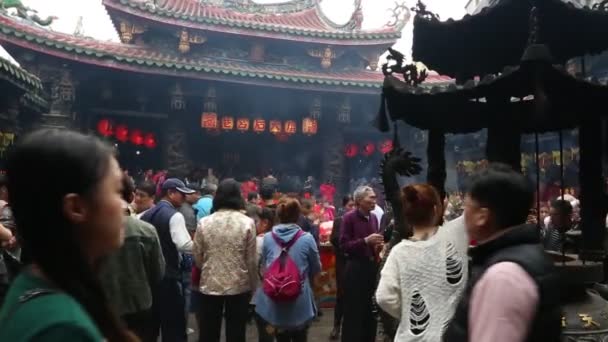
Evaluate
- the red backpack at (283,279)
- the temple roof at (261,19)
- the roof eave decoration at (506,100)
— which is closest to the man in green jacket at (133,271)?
the red backpack at (283,279)

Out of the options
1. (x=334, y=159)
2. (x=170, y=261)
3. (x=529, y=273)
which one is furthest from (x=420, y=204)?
(x=334, y=159)

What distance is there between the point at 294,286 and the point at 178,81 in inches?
355

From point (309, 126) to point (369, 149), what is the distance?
2173 millimetres

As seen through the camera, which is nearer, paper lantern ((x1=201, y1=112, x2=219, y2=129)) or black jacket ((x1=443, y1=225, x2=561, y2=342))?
black jacket ((x1=443, y1=225, x2=561, y2=342))

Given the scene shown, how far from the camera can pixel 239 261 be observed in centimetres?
482

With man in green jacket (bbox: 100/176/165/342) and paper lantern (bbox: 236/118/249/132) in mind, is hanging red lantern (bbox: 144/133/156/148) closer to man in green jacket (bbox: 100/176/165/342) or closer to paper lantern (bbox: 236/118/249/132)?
paper lantern (bbox: 236/118/249/132)

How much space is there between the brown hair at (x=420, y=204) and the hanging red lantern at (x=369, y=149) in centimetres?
1200

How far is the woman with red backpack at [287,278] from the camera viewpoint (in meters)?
4.75

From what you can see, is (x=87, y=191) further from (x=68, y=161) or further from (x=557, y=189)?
(x=557, y=189)

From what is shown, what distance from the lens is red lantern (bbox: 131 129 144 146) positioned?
13.2 metres

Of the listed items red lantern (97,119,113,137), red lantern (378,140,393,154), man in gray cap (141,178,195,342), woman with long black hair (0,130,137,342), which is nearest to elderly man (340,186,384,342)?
man in gray cap (141,178,195,342)

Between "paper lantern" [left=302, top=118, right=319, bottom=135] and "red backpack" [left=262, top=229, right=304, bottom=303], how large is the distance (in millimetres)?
9184

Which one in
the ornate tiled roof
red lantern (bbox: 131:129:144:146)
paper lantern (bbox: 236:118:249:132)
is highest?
the ornate tiled roof

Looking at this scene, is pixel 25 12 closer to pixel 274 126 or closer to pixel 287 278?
pixel 274 126
